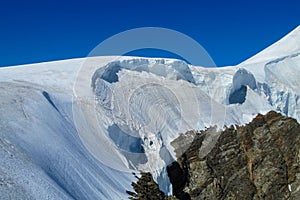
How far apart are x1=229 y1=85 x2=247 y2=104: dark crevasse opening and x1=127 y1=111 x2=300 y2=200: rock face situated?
4471 mm

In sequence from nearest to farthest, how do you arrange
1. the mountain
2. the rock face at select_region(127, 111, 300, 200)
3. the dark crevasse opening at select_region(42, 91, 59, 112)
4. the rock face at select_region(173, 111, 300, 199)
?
the mountain < the dark crevasse opening at select_region(42, 91, 59, 112) < the rock face at select_region(127, 111, 300, 200) < the rock face at select_region(173, 111, 300, 199)

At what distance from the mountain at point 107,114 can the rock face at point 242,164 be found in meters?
0.84

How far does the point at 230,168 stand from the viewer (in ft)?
70.5

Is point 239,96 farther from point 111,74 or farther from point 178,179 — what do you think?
point 111,74

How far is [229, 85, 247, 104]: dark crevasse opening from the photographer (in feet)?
89.7

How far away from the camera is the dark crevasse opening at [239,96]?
89.7 feet

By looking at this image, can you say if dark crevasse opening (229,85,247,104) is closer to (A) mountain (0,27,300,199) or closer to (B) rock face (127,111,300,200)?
(A) mountain (0,27,300,199)

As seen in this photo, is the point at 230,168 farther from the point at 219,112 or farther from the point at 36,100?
the point at 36,100

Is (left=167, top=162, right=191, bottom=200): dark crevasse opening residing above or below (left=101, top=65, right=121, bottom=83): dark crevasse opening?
below

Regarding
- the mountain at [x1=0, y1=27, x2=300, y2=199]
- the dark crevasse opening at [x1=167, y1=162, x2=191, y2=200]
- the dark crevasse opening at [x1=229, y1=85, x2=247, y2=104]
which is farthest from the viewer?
the dark crevasse opening at [x1=229, y1=85, x2=247, y2=104]

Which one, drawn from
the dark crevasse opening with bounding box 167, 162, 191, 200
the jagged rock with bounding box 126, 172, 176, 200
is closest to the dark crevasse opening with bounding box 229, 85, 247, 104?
the dark crevasse opening with bounding box 167, 162, 191, 200

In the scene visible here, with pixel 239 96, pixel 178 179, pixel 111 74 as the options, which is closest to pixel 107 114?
pixel 111 74

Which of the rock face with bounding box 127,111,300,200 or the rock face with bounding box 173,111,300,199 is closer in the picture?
the rock face with bounding box 127,111,300,200

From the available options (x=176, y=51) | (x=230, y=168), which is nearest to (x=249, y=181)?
(x=230, y=168)
